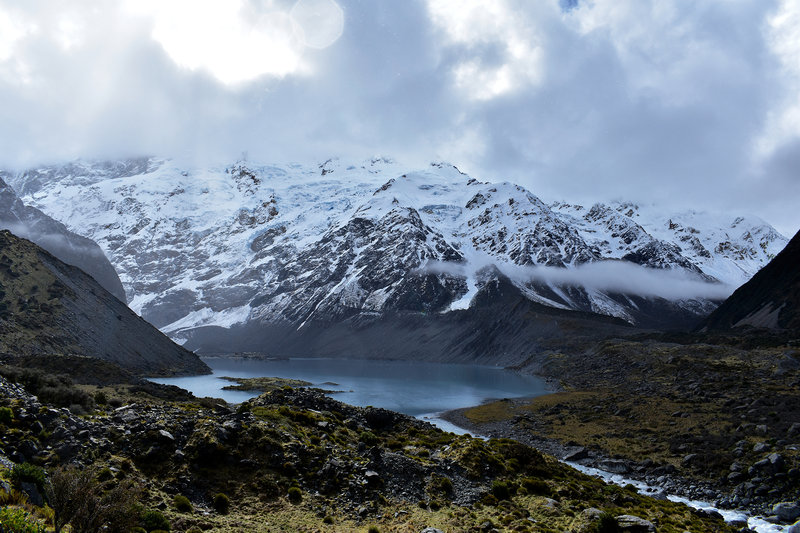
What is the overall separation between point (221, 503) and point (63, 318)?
123412 millimetres

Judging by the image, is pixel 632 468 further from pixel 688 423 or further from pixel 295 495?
pixel 295 495

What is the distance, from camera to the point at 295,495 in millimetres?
26141

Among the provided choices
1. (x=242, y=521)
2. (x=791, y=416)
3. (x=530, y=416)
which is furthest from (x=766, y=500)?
(x=530, y=416)

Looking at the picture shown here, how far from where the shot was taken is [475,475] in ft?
104

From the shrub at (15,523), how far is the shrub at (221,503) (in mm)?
9733

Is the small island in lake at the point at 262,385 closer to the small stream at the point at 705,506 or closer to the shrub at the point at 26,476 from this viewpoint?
the small stream at the point at 705,506

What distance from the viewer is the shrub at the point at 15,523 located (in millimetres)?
14268

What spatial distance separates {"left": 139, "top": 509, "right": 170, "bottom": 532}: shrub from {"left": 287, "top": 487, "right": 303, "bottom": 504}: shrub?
6.70 metres

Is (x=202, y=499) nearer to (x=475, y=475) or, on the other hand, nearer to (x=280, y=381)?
(x=475, y=475)

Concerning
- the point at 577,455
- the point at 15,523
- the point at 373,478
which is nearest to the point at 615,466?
the point at 577,455

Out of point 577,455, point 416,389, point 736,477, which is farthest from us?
point 416,389

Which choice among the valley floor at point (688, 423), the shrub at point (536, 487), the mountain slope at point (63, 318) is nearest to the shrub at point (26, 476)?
the shrub at point (536, 487)

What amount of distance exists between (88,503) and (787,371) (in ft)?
336

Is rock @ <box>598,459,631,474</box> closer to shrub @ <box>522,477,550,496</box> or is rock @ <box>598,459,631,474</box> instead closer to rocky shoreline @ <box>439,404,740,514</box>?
rocky shoreline @ <box>439,404,740,514</box>
